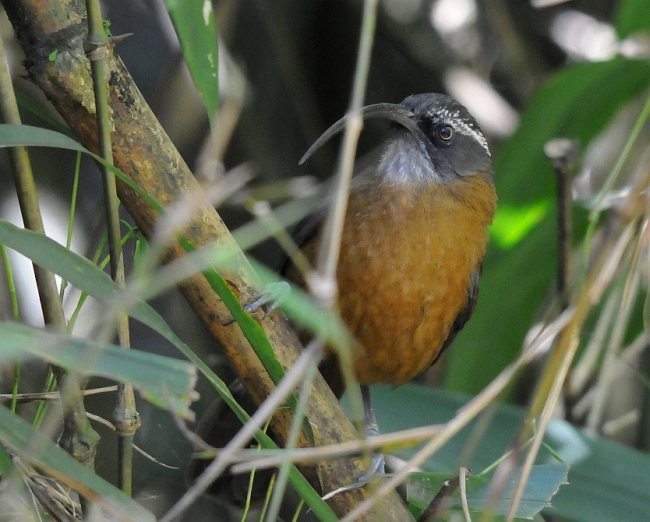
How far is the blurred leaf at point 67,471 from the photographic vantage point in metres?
1.48

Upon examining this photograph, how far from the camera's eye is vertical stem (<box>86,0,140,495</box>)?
73.7 inches

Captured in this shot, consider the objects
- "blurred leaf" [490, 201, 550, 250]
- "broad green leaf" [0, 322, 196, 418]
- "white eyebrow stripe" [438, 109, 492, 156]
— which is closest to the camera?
"broad green leaf" [0, 322, 196, 418]

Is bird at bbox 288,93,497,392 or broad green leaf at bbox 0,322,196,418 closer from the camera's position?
broad green leaf at bbox 0,322,196,418

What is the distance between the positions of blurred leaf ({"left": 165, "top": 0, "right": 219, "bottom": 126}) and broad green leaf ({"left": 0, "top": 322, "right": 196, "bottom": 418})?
2.29 ft

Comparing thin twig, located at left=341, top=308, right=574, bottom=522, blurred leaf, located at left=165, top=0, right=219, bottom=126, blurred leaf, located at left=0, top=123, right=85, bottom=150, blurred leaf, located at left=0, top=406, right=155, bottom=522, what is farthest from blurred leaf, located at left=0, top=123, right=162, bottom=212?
thin twig, located at left=341, top=308, right=574, bottom=522

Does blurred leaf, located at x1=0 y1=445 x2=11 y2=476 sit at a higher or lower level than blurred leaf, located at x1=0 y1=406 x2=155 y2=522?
lower

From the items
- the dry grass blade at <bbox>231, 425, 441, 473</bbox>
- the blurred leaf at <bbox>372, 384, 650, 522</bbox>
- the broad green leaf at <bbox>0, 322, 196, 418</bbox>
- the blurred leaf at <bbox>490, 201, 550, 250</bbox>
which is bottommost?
the blurred leaf at <bbox>372, 384, 650, 522</bbox>

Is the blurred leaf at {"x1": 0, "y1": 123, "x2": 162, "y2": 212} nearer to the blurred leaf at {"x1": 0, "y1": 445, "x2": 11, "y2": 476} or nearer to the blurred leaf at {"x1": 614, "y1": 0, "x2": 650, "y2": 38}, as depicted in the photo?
the blurred leaf at {"x1": 0, "y1": 445, "x2": 11, "y2": 476}

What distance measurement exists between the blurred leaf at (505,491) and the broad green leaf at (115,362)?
89cm

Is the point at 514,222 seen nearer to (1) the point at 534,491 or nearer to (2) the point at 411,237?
(2) the point at 411,237

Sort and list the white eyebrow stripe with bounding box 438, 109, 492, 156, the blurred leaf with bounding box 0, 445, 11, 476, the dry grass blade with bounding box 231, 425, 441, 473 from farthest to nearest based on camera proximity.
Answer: the white eyebrow stripe with bounding box 438, 109, 492, 156 → the blurred leaf with bounding box 0, 445, 11, 476 → the dry grass blade with bounding box 231, 425, 441, 473

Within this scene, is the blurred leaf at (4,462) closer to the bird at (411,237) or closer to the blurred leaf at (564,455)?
the bird at (411,237)

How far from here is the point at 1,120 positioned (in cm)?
204

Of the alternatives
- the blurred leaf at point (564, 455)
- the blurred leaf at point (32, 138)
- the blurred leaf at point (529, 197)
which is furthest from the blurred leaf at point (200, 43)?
the blurred leaf at point (529, 197)
